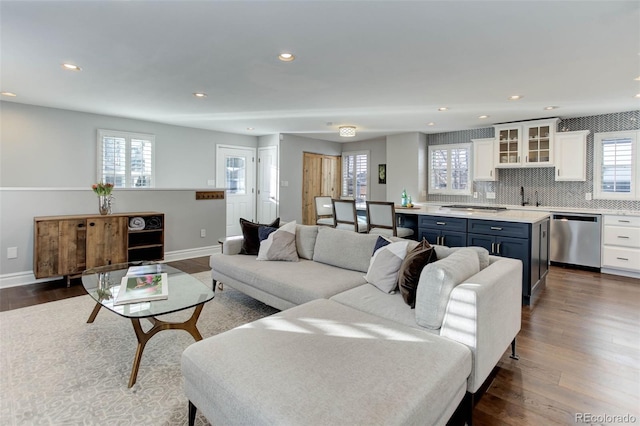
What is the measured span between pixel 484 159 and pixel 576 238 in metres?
2.00

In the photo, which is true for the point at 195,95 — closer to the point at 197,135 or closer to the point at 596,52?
the point at 197,135

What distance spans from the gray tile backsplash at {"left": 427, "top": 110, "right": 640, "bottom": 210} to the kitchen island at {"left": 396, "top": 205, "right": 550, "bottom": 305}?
7.16 feet

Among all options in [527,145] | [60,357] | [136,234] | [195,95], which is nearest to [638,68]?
[527,145]

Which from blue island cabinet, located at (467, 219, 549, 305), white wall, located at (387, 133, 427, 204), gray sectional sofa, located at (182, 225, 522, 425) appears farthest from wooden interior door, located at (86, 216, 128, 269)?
white wall, located at (387, 133, 427, 204)

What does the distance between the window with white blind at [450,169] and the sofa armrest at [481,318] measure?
198 inches

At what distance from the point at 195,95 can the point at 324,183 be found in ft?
14.6

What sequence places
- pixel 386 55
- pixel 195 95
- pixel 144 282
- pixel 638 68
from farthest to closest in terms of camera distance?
pixel 195 95
pixel 638 68
pixel 386 55
pixel 144 282

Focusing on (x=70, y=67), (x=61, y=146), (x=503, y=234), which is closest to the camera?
(x=70, y=67)

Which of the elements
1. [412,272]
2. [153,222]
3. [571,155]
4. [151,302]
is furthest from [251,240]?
[571,155]

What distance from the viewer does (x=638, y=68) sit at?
3.18m

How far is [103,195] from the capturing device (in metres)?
4.55

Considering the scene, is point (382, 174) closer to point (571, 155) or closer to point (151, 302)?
point (571, 155)

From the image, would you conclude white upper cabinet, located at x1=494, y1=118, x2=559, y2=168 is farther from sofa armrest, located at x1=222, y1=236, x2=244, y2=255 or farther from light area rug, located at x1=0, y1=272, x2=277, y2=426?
light area rug, located at x1=0, y1=272, x2=277, y2=426

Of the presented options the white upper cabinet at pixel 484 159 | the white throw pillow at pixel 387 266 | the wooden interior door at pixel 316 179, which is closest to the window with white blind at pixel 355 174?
the wooden interior door at pixel 316 179
